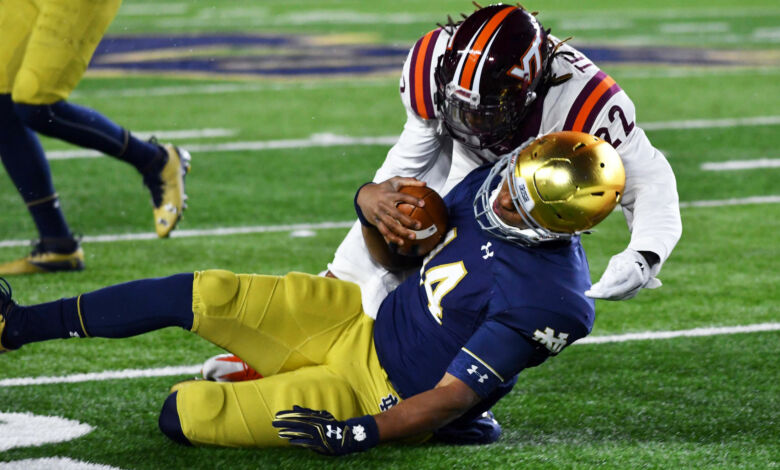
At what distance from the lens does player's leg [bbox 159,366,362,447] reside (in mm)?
2703

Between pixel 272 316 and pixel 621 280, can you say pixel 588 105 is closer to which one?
pixel 621 280

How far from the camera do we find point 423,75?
2996 millimetres

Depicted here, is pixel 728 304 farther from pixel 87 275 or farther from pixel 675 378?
pixel 87 275

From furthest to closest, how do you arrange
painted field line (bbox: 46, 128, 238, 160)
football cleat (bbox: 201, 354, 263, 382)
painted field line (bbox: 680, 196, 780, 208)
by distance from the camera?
painted field line (bbox: 46, 128, 238, 160), painted field line (bbox: 680, 196, 780, 208), football cleat (bbox: 201, 354, 263, 382)

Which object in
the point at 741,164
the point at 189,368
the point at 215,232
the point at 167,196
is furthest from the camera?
the point at 741,164

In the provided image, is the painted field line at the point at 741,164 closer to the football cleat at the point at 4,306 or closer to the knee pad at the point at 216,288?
the knee pad at the point at 216,288

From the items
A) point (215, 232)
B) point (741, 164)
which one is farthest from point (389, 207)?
point (741, 164)

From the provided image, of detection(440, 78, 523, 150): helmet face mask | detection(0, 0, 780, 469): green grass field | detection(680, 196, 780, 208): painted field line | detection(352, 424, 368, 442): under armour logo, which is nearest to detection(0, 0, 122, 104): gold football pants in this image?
detection(0, 0, 780, 469): green grass field

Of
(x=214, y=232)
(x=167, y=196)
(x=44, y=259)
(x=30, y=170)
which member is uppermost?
(x=30, y=170)

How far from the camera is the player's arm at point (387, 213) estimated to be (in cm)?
274

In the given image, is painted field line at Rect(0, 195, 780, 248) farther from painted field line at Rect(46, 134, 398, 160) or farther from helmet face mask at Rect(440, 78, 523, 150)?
helmet face mask at Rect(440, 78, 523, 150)

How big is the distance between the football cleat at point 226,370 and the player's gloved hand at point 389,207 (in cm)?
64

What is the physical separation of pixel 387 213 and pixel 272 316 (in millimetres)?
388

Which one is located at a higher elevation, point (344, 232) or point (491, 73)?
point (491, 73)
